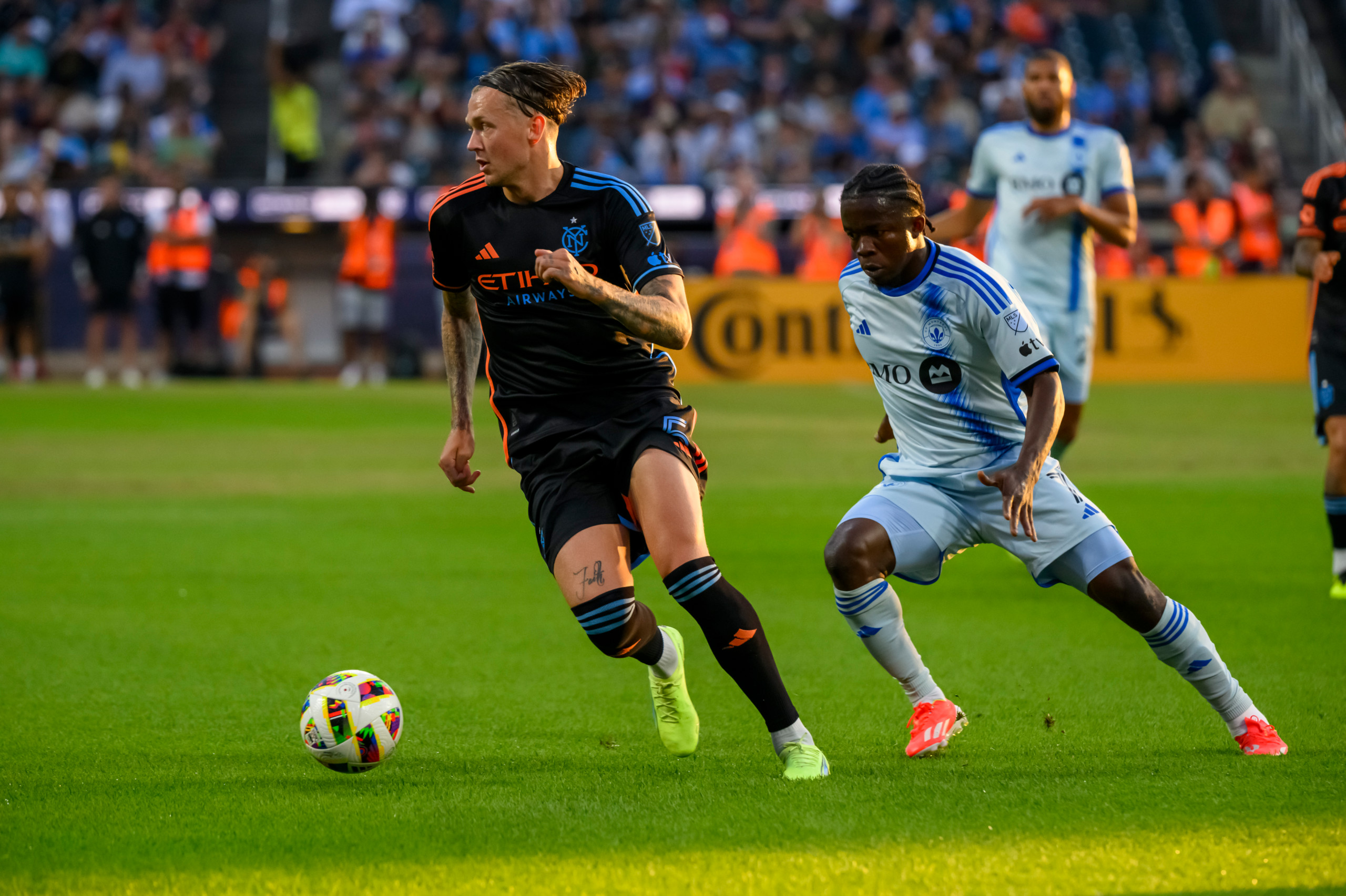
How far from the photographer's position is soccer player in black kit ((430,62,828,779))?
450 centimetres

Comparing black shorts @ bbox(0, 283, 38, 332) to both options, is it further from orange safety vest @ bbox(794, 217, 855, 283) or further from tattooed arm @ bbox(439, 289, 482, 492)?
tattooed arm @ bbox(439, 289, 482, 492)

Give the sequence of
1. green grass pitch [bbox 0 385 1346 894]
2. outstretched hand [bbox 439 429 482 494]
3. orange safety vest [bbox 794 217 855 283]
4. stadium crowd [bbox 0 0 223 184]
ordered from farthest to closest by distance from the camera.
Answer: stadium crowd [bbox 0 0 223 184], orange safety vest [bbox 794 217 855 283], outstretched hand [bbox 439 429 482 494], green grass pitch [bbox 0 385 1346 894]

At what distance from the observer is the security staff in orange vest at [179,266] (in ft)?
72.1

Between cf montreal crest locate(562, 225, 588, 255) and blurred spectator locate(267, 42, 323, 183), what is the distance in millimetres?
21253

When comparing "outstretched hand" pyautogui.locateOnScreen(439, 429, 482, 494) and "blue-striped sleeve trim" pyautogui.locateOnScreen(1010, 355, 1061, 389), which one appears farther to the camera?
"outstretched hand" pyautogui.locateOnScreen(439, 429, 482, 494)

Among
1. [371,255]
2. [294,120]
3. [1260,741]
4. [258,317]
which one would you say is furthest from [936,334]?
[294,120]

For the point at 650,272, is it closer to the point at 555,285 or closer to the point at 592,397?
the point at 555,285

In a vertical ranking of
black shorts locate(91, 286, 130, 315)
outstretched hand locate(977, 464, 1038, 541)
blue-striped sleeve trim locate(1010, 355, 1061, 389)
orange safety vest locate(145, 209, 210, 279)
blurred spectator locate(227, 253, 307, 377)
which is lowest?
blurred spectator locate(227, 253, 307, 377)

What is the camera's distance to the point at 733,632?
14.6 feet

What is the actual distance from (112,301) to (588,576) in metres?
18.8

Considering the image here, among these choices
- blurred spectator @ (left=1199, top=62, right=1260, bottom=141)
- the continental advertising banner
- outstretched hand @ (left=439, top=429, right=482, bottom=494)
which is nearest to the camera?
outstretched hand @ (left=439, top=429, right=482, bottom=494)

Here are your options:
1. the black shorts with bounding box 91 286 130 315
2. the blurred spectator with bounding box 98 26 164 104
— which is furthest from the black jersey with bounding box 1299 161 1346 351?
the blurred spectator with bounding box 98 26 164 104

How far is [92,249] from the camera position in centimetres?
2125

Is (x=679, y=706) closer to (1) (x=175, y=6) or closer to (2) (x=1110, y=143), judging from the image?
(2) (x=1110, y=143)
